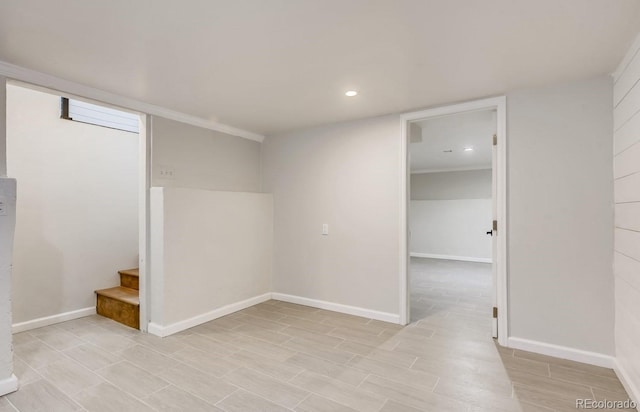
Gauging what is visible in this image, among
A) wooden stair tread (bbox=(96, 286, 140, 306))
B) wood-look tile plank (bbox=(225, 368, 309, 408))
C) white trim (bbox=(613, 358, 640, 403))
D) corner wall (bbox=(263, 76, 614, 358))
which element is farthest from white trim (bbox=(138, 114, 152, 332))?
white trim (bbox=(613, 358, 640, 403))

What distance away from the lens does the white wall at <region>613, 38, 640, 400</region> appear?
1970mm

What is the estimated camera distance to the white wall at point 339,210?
3490 millimetres

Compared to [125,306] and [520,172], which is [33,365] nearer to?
[125,306]

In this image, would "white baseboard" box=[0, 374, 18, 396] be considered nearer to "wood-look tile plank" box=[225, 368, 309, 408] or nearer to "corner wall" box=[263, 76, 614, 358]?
"wood-look tile plank" box=[225, 368, 309, 408]

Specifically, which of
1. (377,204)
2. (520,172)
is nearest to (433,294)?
(377,204)

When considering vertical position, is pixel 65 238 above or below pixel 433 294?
above

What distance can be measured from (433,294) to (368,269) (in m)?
1.73

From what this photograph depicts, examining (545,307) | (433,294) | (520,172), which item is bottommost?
(433,294)

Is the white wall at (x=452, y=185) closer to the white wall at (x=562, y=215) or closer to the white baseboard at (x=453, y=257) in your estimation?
the white baseboard at (x=453, y=257)

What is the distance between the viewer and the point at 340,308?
3.79 m

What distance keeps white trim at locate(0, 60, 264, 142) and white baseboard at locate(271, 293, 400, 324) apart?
2.32m

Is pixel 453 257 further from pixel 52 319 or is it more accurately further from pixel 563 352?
pixel 52 319

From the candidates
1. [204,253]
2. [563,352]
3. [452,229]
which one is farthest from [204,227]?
[452,229]

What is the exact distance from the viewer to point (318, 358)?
262 centimetres
